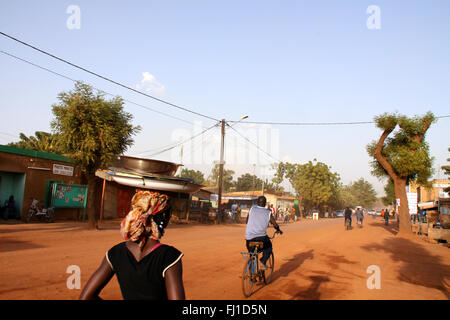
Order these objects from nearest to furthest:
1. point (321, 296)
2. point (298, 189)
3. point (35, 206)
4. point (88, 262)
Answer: point (321, 296)
point (88, 262)
point (35, 206)
point (298, 189)

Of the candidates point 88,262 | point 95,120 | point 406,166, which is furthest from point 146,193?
point 406,166

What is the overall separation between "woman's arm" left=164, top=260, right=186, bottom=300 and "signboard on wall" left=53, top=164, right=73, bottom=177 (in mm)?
20852

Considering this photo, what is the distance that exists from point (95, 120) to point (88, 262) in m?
8.86

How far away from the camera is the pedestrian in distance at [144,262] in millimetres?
2297

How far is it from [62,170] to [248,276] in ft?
59.3

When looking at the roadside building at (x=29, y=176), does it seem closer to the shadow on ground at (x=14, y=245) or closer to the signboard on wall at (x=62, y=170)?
the signboard on wall at (x=62, y=170)

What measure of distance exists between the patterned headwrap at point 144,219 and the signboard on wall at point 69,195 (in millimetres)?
19902

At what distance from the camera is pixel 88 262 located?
8.91 meters

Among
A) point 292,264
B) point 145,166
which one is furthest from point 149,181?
point 292,264

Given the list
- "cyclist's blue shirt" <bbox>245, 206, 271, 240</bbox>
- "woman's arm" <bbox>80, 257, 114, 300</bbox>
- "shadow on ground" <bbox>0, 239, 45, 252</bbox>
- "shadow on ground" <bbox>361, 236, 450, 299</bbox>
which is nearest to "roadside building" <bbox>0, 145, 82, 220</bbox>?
"shadow on ground" <bbox>0, 239, 45, 252</bbox>

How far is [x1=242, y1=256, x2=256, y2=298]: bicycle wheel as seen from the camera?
21.2ft

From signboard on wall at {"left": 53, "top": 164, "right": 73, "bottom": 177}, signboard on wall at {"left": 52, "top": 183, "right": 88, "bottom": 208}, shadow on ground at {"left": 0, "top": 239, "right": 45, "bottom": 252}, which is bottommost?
shadow on ground at {"left": 0, "top": 239, "right": 45, "bottom": 252}

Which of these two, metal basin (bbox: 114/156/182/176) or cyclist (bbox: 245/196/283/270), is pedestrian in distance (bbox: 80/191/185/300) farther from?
metal basin (bbox: 114/156/182/176)
